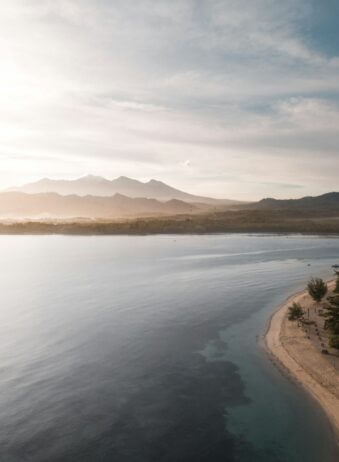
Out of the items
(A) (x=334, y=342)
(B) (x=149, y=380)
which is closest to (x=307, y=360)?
(A) (x=334, y=342)

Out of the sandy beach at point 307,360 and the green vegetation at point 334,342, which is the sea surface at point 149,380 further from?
the green vegetation at point 334,342

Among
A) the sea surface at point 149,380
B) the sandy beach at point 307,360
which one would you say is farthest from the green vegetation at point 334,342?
the sea surface at point 149,380

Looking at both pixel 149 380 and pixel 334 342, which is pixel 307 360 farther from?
pixel 149 380

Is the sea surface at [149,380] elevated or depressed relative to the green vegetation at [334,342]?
depressed

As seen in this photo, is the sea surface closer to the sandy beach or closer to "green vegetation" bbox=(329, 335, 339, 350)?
the sandy beach

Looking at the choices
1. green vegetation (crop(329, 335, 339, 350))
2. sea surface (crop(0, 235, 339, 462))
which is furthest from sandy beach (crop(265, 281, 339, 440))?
sea surface (crop(0, 235, 339, 462))
